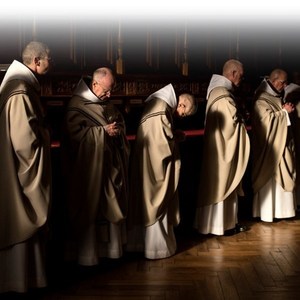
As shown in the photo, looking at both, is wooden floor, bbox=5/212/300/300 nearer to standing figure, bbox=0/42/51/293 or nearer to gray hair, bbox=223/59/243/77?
standing figure, bbox=0/42/51/293

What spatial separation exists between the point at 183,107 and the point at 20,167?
1.38 m

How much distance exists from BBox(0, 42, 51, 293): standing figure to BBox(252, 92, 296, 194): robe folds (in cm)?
246

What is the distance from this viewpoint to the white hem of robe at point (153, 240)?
3807 millimetres

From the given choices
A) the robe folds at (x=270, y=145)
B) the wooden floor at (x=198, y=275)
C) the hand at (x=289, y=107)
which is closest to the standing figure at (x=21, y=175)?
the wooden floor at (x=198, y=275)

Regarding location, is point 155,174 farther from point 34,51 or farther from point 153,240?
point 34,51

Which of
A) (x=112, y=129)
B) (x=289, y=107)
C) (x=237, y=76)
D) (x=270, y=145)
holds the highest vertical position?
(x=237, y=76)

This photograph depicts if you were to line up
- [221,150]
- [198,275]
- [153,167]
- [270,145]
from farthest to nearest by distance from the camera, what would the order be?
1. [270,145]
2. [221,150]
3. [153,167]
4. [198,275]

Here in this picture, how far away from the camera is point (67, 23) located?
5938mm

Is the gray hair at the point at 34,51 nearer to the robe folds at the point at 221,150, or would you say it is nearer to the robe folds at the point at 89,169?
the robe folds at the point at 89,169

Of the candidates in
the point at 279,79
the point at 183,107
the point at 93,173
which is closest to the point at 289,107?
the point at 279,79

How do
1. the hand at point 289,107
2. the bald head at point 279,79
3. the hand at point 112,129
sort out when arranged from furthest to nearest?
the bald head at point 279,79 → the hand at point 289,107 → the hand at point 112,129

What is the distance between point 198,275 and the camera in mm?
3475

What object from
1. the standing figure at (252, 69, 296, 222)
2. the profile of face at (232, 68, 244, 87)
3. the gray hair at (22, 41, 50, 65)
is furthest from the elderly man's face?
the standing figure at (252, 69, 296, 222)

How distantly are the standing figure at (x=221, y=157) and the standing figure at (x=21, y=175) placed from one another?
1.76m
